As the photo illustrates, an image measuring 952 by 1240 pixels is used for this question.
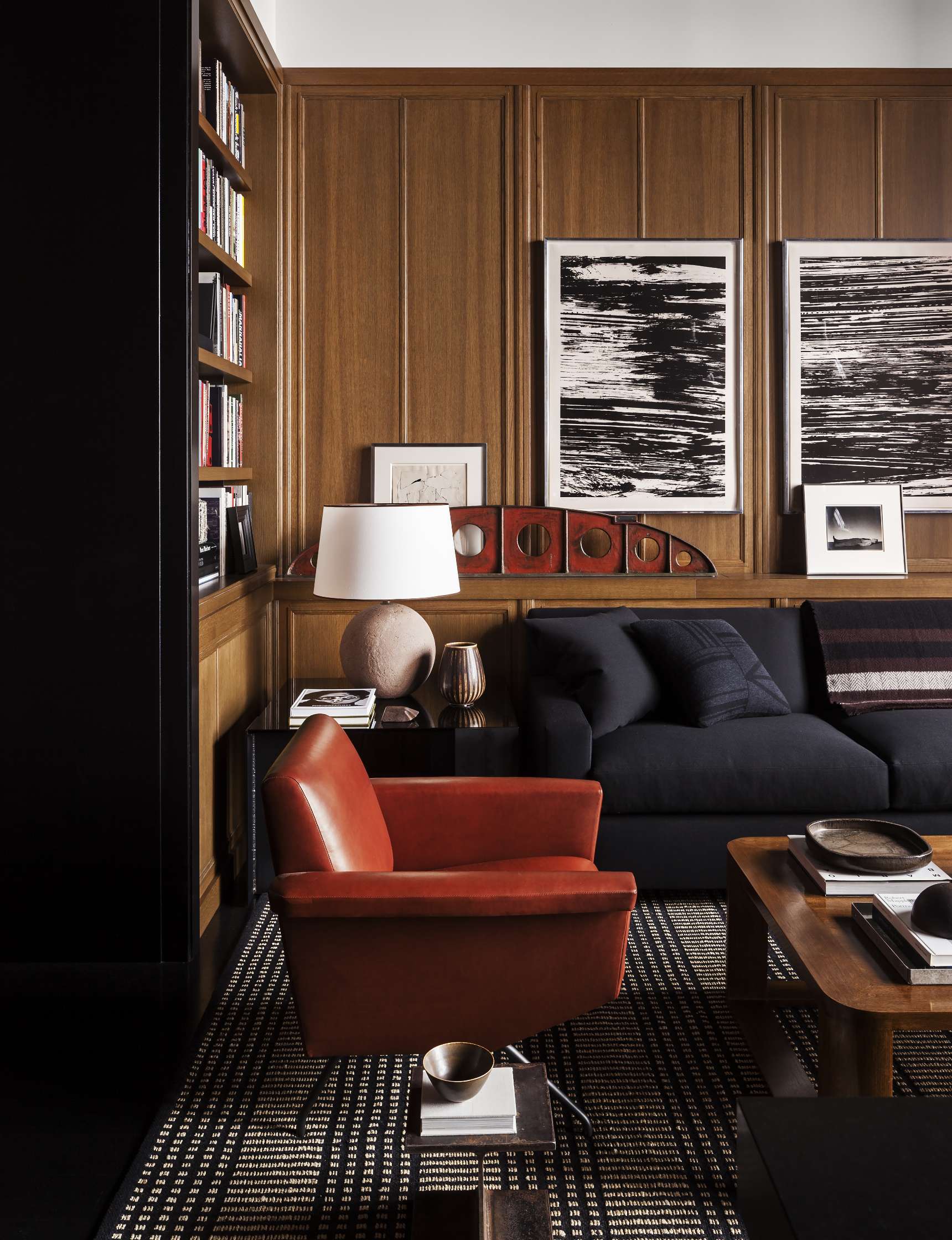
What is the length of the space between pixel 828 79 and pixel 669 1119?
151 inches

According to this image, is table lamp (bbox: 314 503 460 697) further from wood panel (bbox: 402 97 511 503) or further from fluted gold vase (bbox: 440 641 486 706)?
wood panel (bbox: 402 97 511 503)

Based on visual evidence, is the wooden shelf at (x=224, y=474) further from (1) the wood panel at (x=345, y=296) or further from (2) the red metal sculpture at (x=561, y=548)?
(2) the red metal sculpture at (x=561, y=548)

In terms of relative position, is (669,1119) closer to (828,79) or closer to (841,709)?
(841,709)

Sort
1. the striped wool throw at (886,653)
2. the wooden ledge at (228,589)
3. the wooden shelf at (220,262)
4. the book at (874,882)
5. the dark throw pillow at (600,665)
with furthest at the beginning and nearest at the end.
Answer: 1. the striped wool throw at (886,653)
2. the dark throw pillow at (600,665)
3. the wooden shelf at (220,262)
4. the wooden ledge at (228,589)
5. the book at (874,882)

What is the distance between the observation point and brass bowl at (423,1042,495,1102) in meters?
1.49

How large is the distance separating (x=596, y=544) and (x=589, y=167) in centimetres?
148

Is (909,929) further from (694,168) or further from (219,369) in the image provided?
(694,168)

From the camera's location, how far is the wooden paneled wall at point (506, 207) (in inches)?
165

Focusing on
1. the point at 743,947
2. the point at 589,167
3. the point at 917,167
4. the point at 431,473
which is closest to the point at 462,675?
the point at 431,473

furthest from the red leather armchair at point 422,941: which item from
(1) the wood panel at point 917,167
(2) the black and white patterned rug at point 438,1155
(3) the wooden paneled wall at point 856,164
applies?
(1) the wood panel at point 917,167

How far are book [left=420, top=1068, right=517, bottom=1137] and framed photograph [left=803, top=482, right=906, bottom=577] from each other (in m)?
3.08

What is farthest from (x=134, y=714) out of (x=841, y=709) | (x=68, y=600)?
(x=841, y=709)

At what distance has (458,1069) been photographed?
153 cm

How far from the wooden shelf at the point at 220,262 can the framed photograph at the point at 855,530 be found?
229 centimetres
